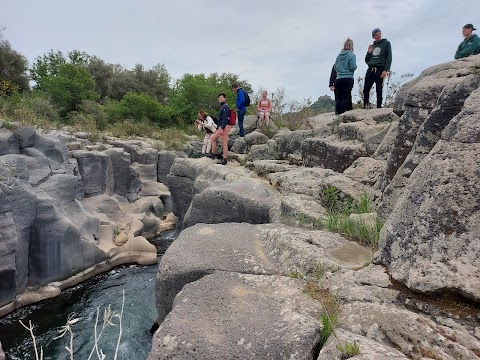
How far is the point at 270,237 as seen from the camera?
3908mm

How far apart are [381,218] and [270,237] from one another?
1.19m

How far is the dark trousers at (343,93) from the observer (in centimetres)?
883

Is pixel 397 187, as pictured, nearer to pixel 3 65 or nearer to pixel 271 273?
pixel 271 273

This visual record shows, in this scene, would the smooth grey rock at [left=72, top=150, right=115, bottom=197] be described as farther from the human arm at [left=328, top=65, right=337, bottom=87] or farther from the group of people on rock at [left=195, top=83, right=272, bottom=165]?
the human arm at [left=328, top=65, right=337, bottom=87]

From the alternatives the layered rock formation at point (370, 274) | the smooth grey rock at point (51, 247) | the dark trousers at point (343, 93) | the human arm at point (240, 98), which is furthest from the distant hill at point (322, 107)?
the layered rock formation at point (370, 274)

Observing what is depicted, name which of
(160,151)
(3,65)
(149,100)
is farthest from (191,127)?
(3,65)

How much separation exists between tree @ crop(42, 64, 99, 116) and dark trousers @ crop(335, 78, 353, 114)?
72.6ft

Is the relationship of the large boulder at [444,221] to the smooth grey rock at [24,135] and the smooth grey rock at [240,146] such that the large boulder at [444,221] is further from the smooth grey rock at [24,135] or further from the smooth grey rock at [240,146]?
the smooth grey rock at [24,135]

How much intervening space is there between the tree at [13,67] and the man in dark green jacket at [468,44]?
33.1 meters

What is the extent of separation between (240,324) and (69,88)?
94.3 ft

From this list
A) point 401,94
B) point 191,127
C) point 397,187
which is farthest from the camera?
point 191,127

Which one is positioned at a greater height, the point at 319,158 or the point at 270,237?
the point at 319,158

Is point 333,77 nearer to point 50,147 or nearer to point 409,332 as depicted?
point 409,332

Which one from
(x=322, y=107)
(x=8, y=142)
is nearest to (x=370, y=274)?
(x=8, y=142)
